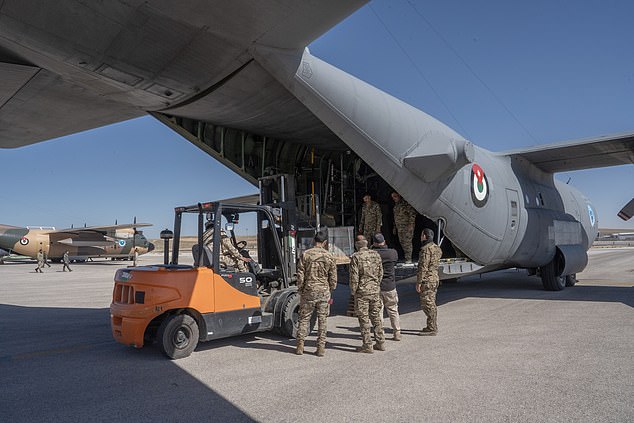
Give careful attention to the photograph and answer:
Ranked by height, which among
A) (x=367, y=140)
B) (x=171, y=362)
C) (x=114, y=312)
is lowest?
(x=171, y=362)

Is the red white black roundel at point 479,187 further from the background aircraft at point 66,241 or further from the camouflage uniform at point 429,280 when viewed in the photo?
the background aircraft at point 66,241

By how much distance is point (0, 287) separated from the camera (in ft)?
54.9

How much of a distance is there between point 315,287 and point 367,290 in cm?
80

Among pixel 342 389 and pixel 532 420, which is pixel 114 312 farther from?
pixel 532 420

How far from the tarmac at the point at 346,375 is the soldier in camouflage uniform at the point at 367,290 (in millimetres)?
384

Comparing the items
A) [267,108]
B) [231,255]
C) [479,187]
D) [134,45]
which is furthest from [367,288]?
[134,45]

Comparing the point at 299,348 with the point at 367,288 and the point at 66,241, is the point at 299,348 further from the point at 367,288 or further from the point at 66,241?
the point at 66,241

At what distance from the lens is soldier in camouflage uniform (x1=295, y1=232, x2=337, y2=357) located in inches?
238

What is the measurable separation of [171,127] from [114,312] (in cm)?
379

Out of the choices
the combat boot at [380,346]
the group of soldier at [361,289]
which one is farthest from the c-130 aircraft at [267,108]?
the combat boot at [380,346]

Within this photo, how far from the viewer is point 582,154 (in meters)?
11.1

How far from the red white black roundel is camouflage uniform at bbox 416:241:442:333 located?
7.35 ft

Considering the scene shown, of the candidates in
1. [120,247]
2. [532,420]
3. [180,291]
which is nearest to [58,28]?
[180,291]

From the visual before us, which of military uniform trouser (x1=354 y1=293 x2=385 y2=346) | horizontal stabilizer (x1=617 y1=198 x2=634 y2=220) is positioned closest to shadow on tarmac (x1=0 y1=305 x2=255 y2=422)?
military uniform trouser (x1=354 y1=293 x2=385 y2=346)
